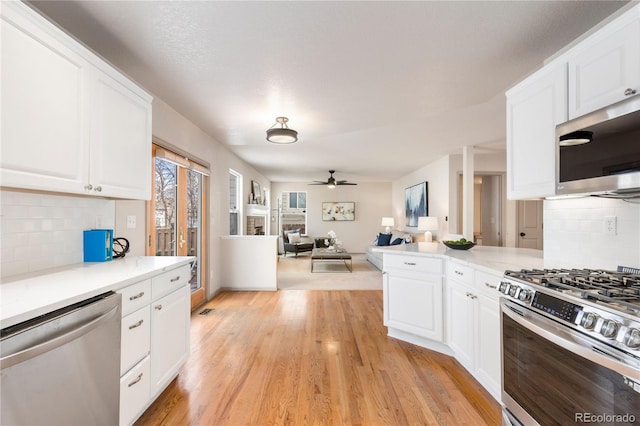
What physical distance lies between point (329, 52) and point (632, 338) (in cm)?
209

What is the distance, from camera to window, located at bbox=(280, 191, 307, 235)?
32.2ft

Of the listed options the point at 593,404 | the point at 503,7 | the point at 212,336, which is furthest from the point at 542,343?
the point at 212,336

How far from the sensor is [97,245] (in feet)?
6.52

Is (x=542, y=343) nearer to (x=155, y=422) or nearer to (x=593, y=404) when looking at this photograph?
(x=593, y=404)

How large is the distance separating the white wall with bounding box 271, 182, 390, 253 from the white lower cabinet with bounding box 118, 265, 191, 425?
25.3 feet

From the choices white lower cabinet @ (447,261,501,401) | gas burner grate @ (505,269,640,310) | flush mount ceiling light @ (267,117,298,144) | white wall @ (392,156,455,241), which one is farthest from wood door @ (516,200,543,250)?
flush mount ceiling light @ (267,117,298,144)

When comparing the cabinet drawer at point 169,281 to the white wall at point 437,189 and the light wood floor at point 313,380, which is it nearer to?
→ the light wood floor at point 313,380

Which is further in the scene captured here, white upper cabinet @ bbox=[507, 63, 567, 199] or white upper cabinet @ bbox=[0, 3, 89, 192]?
white upper cabinet @ bbox=[507, 63, 567, 199]

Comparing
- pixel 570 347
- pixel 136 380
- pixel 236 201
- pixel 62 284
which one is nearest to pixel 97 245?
pixel 62 284

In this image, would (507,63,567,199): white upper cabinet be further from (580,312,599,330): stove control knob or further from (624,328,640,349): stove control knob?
(624,328,640,349): stove control knob

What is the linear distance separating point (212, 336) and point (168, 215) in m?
1.50

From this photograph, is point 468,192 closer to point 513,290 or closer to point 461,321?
point 461,321

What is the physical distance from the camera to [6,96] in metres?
1.19

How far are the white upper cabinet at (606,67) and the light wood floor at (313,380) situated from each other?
1893 mm
